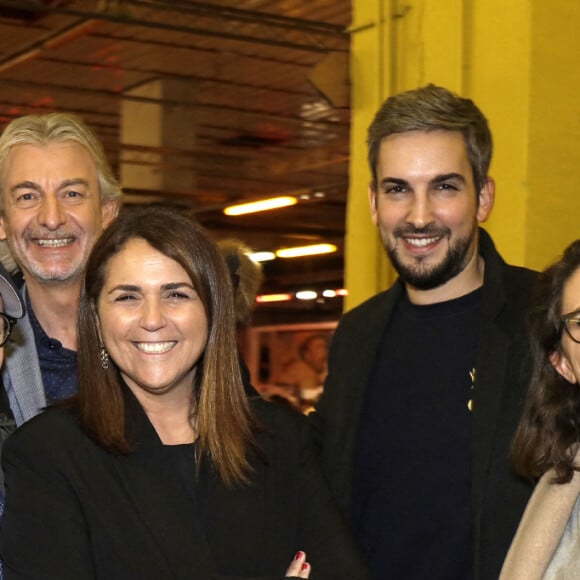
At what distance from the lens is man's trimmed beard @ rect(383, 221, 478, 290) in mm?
2998

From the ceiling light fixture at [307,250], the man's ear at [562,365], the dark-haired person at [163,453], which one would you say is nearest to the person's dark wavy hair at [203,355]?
the dark-haired person at [163,453]

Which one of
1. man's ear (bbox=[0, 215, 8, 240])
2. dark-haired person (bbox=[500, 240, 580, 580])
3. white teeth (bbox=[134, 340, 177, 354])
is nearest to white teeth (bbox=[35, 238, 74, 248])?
man's ear (bbox=[0, 215, 8, 240])

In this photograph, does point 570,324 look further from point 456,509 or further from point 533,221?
point 533,221

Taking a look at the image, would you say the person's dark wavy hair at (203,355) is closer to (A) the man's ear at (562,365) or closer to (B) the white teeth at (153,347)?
(B) the white teeth at (153,347)

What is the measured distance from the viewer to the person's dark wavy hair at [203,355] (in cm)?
258

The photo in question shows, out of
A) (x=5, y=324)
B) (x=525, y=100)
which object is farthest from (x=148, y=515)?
(x=525, y=100)

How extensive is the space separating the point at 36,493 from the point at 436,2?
3.09 metres

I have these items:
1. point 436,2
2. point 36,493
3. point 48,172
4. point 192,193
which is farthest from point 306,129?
point 36,493

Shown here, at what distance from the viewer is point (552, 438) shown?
8.56 ft

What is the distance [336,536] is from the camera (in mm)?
2584

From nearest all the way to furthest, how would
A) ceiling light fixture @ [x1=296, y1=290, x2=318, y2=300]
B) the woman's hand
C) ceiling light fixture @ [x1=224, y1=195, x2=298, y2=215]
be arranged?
1. the woman's hand
2. ceiling light fixture @ [x1=224, y1=195, x2=298, y2=215]
3. ceiling light fixture @ [x1=296, y1=290, x2=318, y2=300]

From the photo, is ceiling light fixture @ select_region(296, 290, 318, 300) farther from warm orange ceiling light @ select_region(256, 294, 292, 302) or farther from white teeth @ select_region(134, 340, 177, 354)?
white teeth @ select_region(134, 340, 177, 354)

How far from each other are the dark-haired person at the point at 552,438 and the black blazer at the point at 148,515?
14.4 inches

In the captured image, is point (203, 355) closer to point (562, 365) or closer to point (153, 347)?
point (153, 347)
